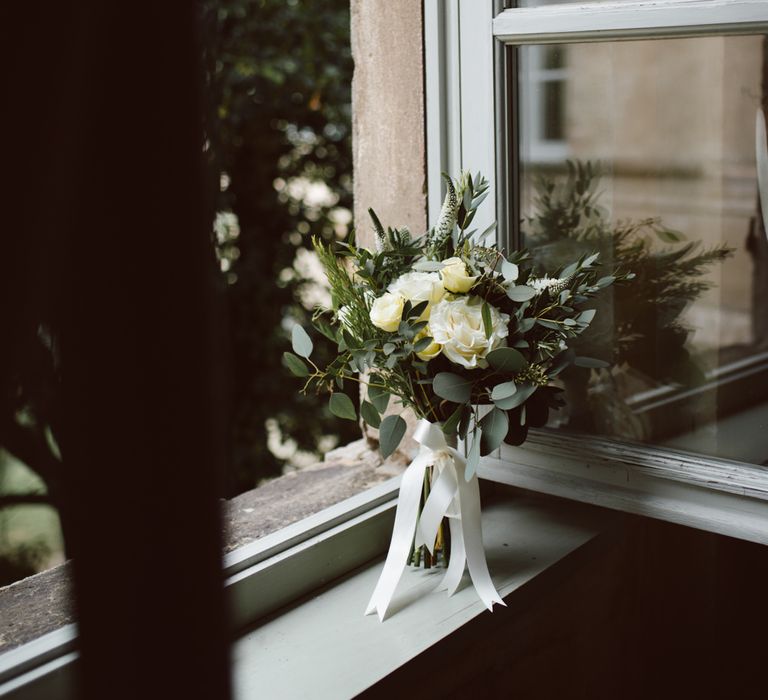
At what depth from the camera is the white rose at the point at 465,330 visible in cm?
112

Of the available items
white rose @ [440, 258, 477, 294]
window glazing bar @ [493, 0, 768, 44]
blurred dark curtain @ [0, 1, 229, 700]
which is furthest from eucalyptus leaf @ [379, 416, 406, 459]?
blurred dark curtain @ [0, 1, 229, 700]

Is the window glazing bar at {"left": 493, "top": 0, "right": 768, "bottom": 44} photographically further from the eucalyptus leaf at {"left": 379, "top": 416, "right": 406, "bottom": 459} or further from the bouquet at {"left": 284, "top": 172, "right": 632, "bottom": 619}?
the eucalyptus leaf at {"left": 379, "top": 416, "right": 406, "bottom": 459}

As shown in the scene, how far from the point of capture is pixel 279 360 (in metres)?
3.39

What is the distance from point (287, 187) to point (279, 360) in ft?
2.36

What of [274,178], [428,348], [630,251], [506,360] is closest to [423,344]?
[428,348]

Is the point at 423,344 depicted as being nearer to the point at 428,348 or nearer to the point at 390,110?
the point at 428,348

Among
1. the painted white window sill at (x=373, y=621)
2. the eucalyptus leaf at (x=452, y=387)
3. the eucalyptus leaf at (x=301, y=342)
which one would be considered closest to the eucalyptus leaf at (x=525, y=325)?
the eucalyptus leaf at (x=452, y=387)

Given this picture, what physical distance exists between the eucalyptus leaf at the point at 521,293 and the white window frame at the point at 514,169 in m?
0.29

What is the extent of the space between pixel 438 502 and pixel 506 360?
258 millimetres

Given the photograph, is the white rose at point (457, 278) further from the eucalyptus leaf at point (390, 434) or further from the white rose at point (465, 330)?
the eucalyptus leaf at point (390, 434)

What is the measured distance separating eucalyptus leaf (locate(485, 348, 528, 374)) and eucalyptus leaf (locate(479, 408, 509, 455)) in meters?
0.08

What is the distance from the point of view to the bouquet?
3.73ft

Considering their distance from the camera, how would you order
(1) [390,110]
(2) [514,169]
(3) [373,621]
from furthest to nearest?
(1) [390,110]
(2) [514,169]
(3) [373,621]

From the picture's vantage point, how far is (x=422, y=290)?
3.76 feet
